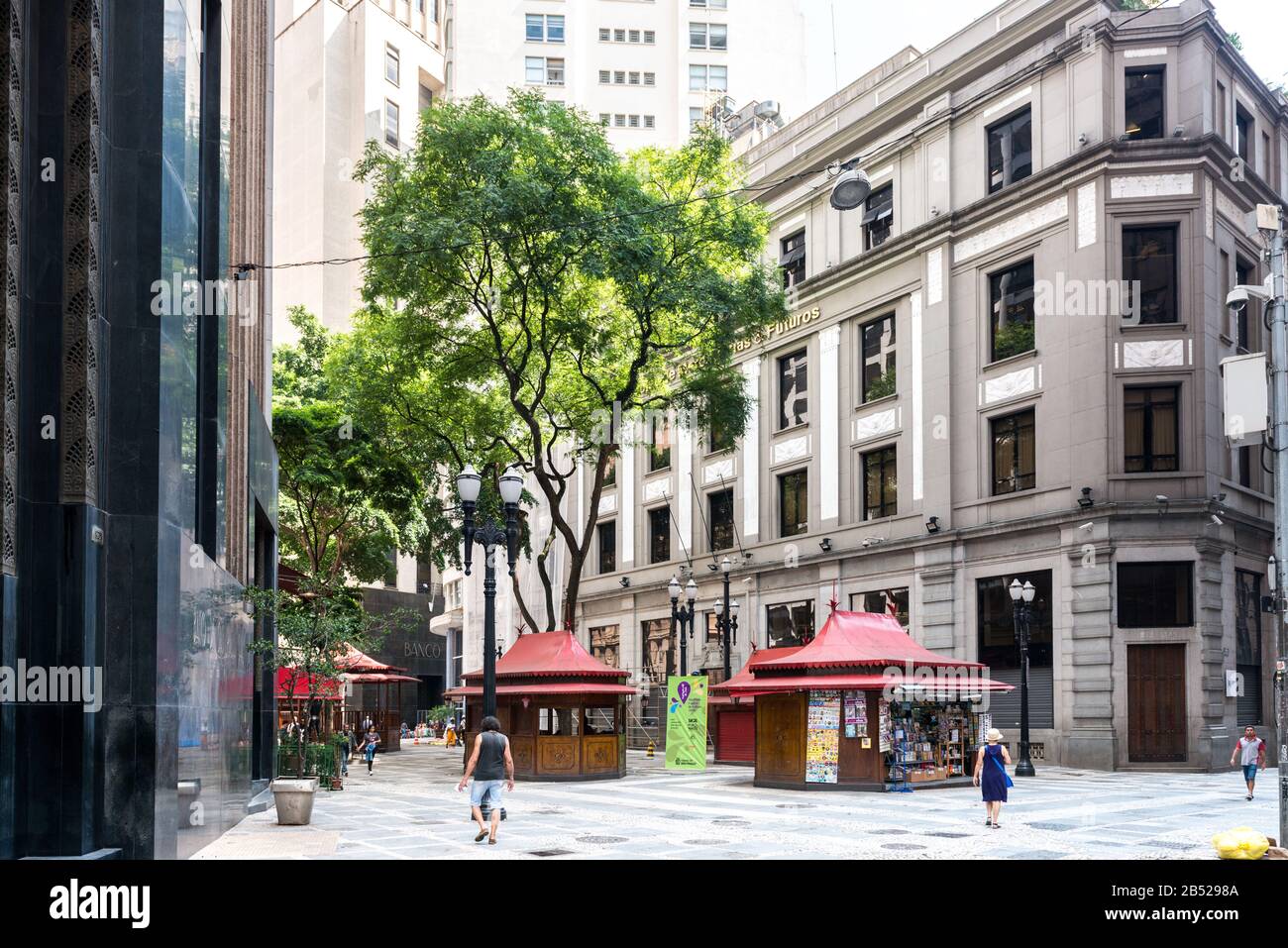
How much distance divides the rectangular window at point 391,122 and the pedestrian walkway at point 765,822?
53.2m

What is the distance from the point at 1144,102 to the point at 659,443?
24546 millimetres

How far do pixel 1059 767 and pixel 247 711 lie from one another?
21717 millimetres

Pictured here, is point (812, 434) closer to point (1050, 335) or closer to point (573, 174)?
point (1050, 335)

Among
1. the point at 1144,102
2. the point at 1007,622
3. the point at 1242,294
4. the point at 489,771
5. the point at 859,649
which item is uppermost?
the point at 1144,102

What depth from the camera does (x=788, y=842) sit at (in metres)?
16.8

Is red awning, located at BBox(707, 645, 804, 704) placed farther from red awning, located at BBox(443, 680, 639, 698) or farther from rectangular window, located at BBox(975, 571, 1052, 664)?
rectangular window, located at BBox(975, 571, 1052, 664)

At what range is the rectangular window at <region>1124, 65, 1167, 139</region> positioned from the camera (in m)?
35.3

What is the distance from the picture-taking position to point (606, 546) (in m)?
58.3

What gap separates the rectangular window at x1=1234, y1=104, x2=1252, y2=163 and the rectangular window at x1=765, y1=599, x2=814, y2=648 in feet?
64.0

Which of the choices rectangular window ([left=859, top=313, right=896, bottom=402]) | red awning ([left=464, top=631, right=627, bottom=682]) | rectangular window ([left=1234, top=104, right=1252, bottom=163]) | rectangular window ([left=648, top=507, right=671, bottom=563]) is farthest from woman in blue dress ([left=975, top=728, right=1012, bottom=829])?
rectangular window ([left=648, top=507, right=671, bottom=563])

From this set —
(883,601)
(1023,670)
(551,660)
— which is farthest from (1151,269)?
(551,660)

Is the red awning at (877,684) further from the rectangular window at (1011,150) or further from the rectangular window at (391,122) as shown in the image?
the rectangular window at (391,122)

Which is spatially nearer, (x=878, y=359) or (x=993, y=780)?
(x=993, y=780)

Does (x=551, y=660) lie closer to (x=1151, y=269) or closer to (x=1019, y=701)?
(x=1019, y=701)
